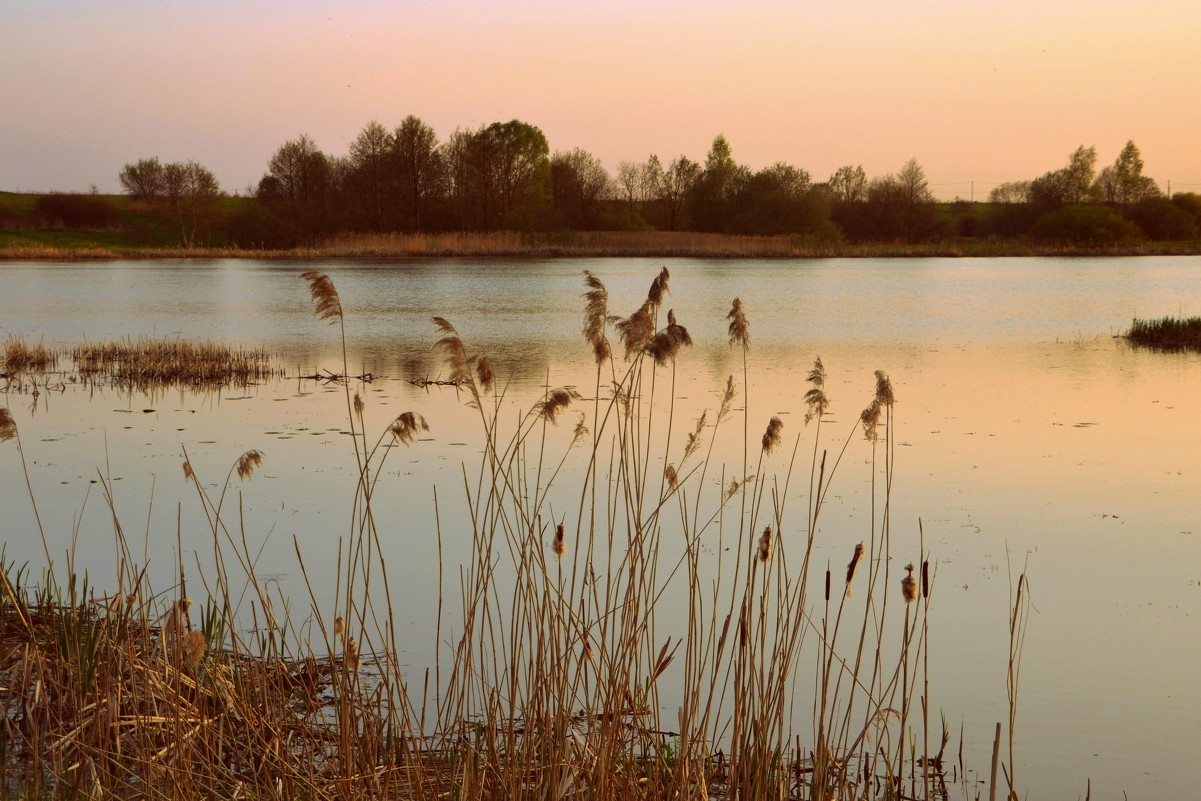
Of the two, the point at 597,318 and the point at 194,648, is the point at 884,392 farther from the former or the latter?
the point at 194,648

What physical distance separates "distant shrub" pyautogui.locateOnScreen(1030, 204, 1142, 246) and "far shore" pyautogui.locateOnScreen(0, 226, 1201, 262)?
43 centimetres

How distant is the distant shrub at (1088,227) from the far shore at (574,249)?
433 mm

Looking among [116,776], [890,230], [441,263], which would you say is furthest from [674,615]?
[890,230]

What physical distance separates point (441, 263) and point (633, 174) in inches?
693

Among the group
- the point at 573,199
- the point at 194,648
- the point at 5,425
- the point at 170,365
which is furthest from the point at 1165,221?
the point at 194,648

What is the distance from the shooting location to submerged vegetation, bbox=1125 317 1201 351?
13.7 m

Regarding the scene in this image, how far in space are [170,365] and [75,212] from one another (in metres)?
45.2

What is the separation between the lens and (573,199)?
49.4m

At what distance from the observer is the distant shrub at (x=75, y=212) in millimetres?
50812

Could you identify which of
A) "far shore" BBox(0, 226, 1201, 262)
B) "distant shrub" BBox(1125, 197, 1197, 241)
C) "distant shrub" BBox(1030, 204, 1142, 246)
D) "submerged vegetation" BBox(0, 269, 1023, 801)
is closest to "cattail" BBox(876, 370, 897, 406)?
"submerged vegetation" BBox(0, 269, 1023, 801)

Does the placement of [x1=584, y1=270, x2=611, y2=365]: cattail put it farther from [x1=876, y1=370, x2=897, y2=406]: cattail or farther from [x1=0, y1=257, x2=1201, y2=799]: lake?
[x1=0, y1=257, x2=1201, y2=799]: lake

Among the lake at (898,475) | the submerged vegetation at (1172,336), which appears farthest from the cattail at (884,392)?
the submerged vegetation at (1172,336)

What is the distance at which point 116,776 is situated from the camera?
100 inches

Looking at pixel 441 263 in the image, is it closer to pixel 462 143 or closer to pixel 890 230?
pixel 462 143
